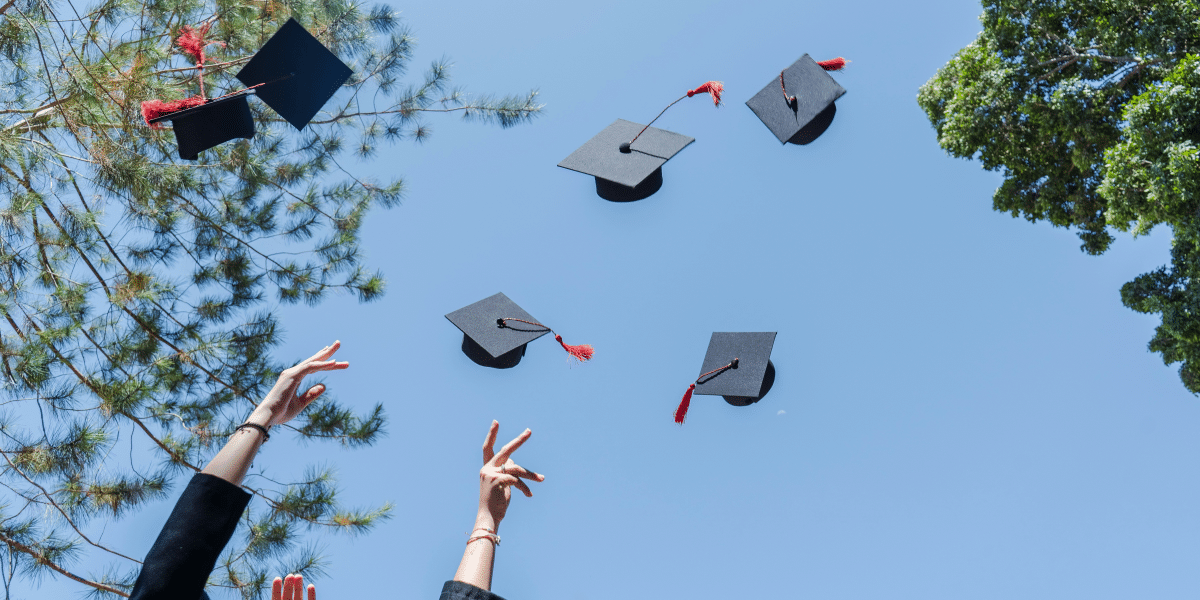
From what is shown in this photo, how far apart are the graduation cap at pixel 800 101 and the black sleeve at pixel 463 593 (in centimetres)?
258

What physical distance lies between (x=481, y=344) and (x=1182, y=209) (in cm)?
348

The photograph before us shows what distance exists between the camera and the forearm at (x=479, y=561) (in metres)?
1.28

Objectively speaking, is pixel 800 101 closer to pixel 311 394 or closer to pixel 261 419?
pixel 311 394

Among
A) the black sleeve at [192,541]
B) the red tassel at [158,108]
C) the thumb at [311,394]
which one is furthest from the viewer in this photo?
the red tassel at [158,108]

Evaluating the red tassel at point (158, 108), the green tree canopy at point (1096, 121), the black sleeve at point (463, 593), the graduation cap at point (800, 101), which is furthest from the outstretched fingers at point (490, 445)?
the green tree canopy at point (1096, 121)

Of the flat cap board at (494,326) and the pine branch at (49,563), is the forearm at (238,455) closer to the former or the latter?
the pine branch at (49,563)

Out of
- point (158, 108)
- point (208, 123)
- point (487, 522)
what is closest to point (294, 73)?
point (208, 123)

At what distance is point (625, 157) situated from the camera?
10.4 ft

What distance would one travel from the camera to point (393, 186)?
156 inches

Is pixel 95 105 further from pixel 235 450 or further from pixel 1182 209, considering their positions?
pixel 1182 209

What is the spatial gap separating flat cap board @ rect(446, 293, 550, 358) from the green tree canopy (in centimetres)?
313

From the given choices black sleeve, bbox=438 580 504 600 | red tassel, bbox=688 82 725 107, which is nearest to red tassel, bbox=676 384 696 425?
red tassel, bbox=688 82 725 107

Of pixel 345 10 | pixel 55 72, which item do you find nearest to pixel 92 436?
pixel 55 72

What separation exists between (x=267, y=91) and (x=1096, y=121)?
4483 mm
